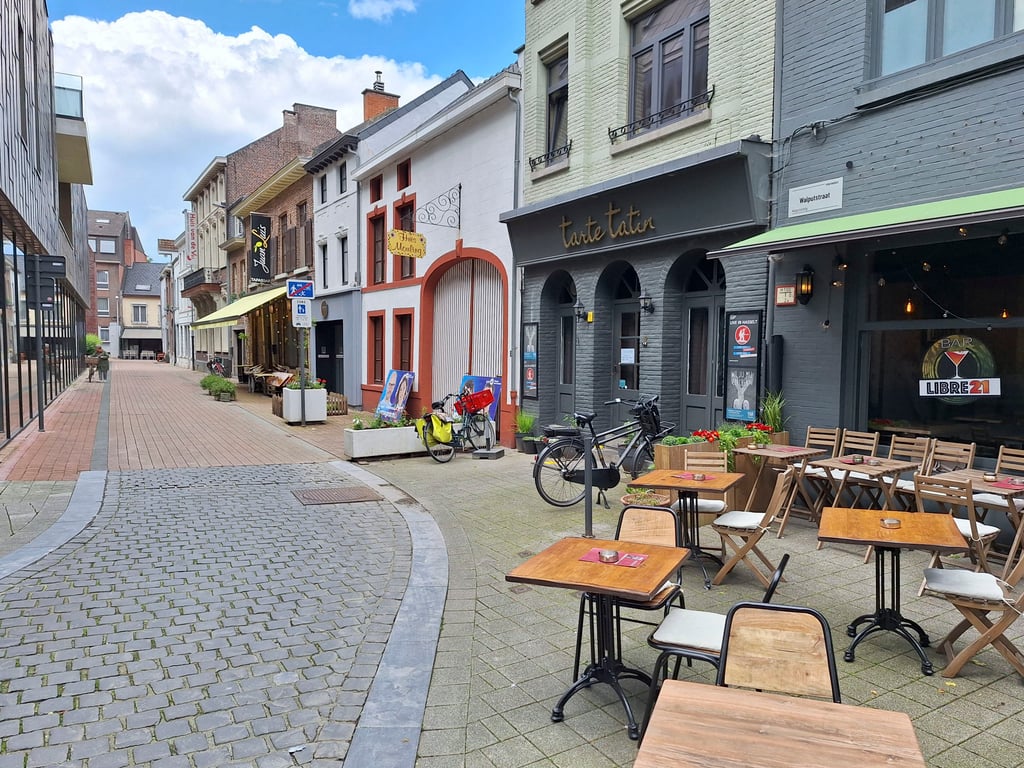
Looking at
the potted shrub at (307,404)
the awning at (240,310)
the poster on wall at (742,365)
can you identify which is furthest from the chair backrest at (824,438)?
the awning at (240,310)

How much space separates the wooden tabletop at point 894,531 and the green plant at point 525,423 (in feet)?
24.9

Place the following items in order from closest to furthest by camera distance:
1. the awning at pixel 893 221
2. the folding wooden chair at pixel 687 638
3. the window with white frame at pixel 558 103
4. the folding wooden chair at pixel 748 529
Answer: the folding wooden chair at pixel 687 638
the folding wooden chair at pixel 748 529
the awning at pixel 893 221
the window with white frame at pixel 558 103

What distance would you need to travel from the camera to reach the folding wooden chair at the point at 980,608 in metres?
3.47

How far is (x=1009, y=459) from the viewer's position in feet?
19.5

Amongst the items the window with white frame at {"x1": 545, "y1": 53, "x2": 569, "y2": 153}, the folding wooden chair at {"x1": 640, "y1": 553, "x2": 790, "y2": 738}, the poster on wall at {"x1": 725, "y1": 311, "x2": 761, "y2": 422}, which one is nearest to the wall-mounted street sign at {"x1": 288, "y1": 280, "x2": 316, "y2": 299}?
the window with white frame at {"x1": 545, "y1": 53, "x2": 569, "y2": 153}

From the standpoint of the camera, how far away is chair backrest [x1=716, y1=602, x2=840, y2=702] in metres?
2.45

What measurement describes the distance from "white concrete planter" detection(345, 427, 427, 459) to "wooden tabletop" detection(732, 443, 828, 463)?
19.1 feet

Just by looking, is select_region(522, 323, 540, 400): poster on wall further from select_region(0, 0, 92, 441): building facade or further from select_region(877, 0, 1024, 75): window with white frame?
select_region(0, 0, 92, 441): building facade

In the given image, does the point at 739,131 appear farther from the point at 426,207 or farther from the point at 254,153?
the point at 254,153

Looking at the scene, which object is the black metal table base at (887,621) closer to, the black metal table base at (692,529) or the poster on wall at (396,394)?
the black metal table base at (692,529)

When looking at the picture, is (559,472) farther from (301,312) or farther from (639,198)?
(301,312)

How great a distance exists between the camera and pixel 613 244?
33.3 feet

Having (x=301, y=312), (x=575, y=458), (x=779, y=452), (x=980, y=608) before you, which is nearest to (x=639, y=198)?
(x=575, y=458)

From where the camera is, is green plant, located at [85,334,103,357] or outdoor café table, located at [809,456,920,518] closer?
outdoor café table, located at [809,456,920,518]
